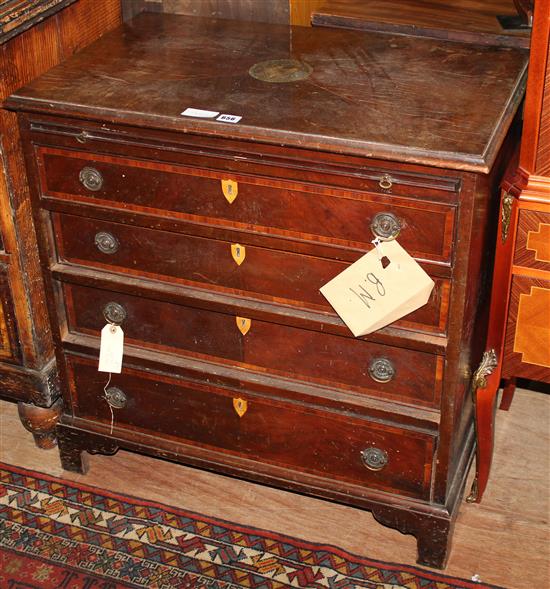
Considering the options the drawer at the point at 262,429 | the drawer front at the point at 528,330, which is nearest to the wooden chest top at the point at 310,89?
the drawer front at the point at 528,330

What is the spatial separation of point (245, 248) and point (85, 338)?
559 millimetres

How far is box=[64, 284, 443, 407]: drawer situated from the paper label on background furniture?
0.49m

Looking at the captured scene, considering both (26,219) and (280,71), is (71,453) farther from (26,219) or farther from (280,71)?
(280,71)

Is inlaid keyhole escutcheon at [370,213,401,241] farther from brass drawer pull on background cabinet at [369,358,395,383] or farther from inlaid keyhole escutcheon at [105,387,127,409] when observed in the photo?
inlaid keyhole escutcheon at [105,387,127,409]

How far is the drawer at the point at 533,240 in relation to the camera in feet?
6.64

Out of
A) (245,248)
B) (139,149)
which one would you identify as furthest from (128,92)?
(245,248)

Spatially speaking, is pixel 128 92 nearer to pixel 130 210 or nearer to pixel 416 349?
pixel 130 210

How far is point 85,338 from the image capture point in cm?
249

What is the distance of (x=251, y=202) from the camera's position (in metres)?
2.10

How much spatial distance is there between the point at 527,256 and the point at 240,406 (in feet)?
2.60

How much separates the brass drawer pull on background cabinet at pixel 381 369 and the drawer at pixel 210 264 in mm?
111

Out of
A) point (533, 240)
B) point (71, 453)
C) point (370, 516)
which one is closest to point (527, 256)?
point (533, 240)

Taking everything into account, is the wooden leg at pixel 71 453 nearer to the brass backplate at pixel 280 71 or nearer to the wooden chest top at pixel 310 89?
the wooden chest top at pixel 310 89

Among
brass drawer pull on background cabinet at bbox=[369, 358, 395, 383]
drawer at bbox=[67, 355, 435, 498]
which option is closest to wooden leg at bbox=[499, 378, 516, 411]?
drawer at bbox=[67, 355, 435, 498]
